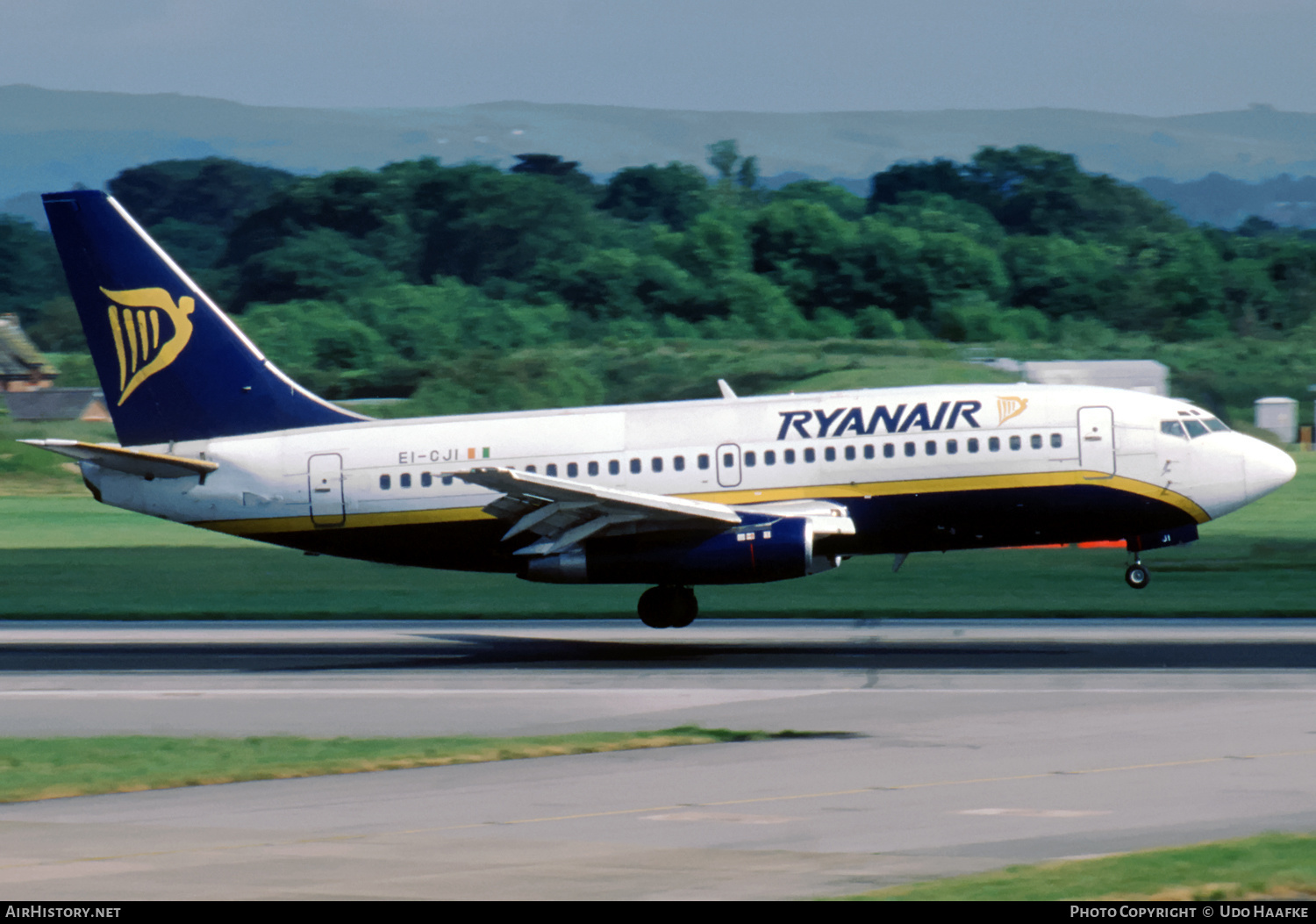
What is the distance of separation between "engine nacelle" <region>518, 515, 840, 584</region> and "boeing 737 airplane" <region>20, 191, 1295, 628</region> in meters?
0.04

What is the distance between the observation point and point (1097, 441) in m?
32.0

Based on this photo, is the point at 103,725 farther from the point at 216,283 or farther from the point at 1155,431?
the point at 216,283

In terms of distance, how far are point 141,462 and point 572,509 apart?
28.7ft

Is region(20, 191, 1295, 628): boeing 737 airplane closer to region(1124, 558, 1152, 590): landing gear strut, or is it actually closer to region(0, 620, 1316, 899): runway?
region(1124, 558, 1152, 590): landing gear strut

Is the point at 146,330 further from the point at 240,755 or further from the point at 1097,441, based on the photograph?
the point at 1097,441

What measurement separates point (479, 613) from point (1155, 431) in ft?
48.7

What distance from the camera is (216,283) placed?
639 feet

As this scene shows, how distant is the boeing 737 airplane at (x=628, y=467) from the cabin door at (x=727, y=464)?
0.03 m

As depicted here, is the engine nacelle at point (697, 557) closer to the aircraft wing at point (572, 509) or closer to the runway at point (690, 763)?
the aircraft wing at point (572, 509)

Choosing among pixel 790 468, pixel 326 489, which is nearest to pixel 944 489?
pixel 790 468

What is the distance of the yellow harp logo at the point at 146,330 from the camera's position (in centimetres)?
3478

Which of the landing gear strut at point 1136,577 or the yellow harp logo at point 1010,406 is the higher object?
the yellow harp logo at point 1010,406

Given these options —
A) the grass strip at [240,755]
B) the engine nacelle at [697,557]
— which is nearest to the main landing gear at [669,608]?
the engine nacelle at [697,557]

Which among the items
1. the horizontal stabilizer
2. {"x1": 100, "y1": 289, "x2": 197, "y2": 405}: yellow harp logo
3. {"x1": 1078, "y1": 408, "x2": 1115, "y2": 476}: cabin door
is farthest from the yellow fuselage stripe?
{"x1": 100, "y1": 289, "x2": 197, "y2": 405}: yellow harp logo
